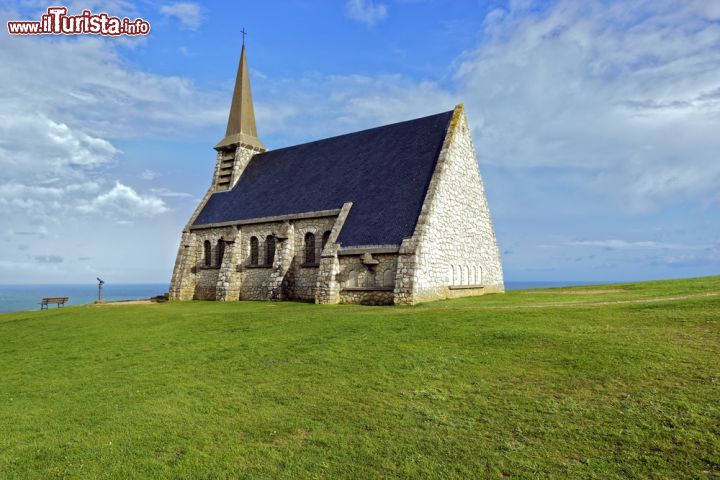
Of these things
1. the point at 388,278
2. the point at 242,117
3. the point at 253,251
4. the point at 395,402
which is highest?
the point at 242,117

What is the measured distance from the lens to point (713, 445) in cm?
748

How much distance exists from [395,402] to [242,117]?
138ft

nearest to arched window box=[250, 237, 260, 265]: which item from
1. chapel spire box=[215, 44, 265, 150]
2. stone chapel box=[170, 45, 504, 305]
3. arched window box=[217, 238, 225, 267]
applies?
Answer: stone chapel box=[170, 45, 504, 305]

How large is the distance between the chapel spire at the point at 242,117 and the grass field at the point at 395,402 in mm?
31556

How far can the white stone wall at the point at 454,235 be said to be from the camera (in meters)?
26.0

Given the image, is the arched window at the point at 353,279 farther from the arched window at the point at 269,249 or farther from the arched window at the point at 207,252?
the arched window at the point at 207,252

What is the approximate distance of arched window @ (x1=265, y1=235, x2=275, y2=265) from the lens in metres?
36.4

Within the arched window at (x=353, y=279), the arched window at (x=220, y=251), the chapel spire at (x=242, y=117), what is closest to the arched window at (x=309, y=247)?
the arched window at (x=353, y=279)

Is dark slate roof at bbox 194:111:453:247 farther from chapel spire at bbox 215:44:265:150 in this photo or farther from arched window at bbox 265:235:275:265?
chapel spire at bbox 215:44:265:150

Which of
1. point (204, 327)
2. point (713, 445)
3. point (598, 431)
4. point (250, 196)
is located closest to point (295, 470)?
point (598, 431)

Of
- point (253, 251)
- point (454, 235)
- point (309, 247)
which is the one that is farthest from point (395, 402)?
point (253, 251)

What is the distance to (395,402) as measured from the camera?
33.4ft

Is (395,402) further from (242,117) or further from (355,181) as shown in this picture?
(242,117)

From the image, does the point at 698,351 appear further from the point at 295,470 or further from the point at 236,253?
the point at 236,253
